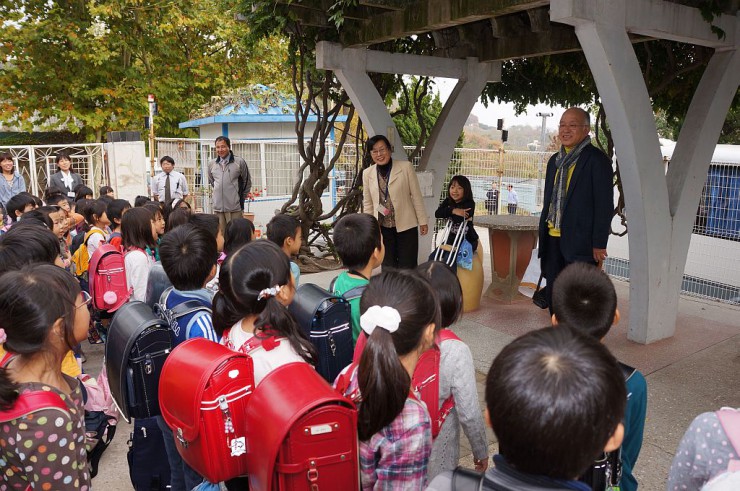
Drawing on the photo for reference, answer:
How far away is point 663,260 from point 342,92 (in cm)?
469

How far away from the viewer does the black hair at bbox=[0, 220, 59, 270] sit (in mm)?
2801

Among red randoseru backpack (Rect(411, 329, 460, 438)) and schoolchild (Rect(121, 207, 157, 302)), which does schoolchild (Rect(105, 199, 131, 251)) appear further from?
red randoseru backpack (Rect(411, 329, 460, 438))

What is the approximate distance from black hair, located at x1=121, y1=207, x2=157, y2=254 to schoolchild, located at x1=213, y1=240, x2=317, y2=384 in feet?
5.91

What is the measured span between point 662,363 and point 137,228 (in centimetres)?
387

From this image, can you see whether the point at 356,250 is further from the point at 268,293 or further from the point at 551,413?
the point at 551,413

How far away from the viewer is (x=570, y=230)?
4176mm

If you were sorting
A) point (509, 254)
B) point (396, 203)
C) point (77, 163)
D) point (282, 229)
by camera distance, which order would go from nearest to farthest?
point (282, 229)
point (396, 203)
point (509, 254)
point (77, 163)

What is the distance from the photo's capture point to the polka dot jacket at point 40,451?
1527mm

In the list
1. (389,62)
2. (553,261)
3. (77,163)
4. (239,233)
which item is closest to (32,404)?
(239,233)

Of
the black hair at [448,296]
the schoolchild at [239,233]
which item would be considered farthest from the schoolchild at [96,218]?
the black hair at [448,296]

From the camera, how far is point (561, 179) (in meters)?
4.27

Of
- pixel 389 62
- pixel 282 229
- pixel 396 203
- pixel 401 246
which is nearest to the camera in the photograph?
pixel 282 229

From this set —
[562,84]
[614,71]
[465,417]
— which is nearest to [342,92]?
[562,84]

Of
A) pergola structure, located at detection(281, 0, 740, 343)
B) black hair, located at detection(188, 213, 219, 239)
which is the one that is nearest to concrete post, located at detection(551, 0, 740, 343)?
pergola structure, located at detection(281, 0, 740, 343)
